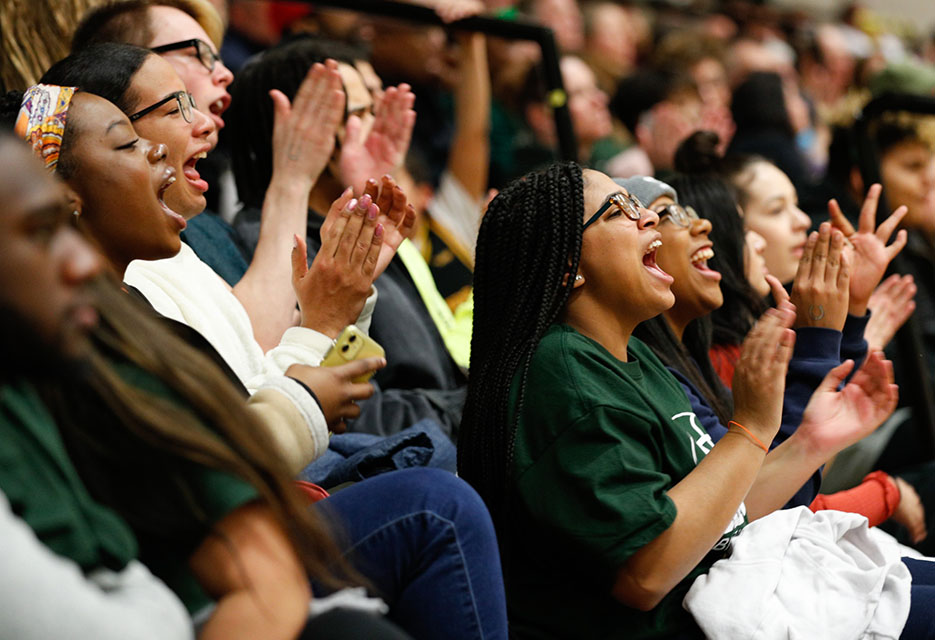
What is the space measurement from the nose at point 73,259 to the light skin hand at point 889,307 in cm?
201

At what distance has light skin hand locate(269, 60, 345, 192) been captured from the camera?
242 cm

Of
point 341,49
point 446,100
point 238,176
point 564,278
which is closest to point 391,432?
point 564,278

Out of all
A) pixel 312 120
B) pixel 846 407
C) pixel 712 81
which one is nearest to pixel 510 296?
pixel 846 407

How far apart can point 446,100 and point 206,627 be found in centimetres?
345

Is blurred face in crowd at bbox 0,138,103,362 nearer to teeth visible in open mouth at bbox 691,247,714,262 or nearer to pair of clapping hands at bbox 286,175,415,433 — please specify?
pair of clapping hands at bbox 286,175,415,433

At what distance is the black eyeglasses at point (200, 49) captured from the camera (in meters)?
2.34

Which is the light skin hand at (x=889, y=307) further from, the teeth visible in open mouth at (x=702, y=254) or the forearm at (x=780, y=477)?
the forearm at (x=780, y=477)

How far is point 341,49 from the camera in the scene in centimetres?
278

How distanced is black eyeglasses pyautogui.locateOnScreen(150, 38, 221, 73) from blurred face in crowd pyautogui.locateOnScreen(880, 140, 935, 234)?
229 cm

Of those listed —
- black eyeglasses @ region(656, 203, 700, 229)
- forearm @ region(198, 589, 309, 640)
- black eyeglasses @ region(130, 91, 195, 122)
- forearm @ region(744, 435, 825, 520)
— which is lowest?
forearm @ region(744, 435, 825, 520)

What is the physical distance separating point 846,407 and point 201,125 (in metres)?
1.29

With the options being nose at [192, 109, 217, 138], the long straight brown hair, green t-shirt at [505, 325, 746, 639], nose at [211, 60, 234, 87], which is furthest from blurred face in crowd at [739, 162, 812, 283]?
the long straight brown hair

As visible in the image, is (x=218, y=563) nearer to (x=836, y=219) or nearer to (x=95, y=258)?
(x=95, y=258)

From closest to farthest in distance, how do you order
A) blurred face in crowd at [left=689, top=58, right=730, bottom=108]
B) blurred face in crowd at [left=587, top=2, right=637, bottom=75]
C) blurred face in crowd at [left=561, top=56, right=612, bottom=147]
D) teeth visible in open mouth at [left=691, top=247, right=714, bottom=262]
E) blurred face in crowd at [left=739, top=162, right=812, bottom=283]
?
teeth visible in open mouth at [left=691, top=247, right=714, bottom=262]
blurred face in crowd at [left=739, top=162, right=812, bottom=283]
blurred face in crowd at [left=561, top=56, right=612, bottom=147]
blurred face in crowd at [left=689, top=58, right=730, bottom=108]
blurred face in crowd at [left=587, top=2, right=637, bottom=75]
